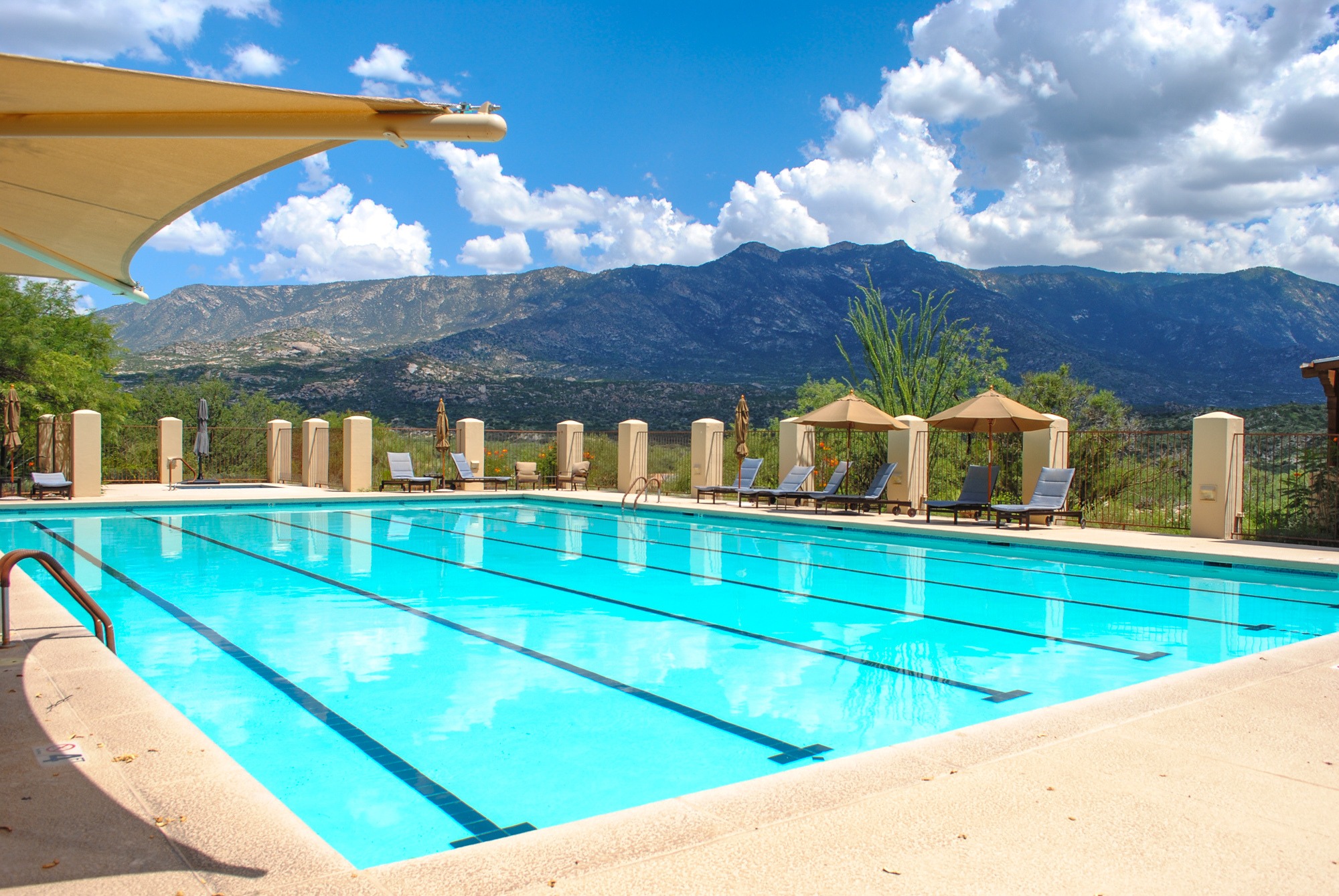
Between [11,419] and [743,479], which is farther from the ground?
[11,419]

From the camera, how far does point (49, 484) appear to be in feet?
46.2

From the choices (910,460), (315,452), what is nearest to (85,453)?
(315,452)

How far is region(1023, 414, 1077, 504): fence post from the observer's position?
13.1m

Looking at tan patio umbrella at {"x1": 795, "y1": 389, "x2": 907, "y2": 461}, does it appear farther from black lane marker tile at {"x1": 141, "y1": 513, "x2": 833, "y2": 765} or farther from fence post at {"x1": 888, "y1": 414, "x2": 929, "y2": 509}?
black lane marker tile at {"x1": 141, "y1": 513, "x2": 833, "y2": 765}

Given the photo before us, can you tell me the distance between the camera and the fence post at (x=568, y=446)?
1855 centimetres

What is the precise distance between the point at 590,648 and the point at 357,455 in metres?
13.4

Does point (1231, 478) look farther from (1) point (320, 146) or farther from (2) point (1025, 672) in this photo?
(1) point (320, 146)

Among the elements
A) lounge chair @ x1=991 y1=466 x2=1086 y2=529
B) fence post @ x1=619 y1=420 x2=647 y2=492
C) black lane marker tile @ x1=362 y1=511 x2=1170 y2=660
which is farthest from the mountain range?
lounge chair @ x1=991 y1=466 x2=1086 y2=529

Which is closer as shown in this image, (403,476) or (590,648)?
(590,648)

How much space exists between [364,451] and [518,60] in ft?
72.4

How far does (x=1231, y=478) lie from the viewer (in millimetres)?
10969

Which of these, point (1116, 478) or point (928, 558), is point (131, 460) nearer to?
point (928, 558)

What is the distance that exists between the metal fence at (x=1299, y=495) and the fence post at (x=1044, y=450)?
2.34 metres

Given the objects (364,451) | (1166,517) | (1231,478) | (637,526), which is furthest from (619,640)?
(364,451)
